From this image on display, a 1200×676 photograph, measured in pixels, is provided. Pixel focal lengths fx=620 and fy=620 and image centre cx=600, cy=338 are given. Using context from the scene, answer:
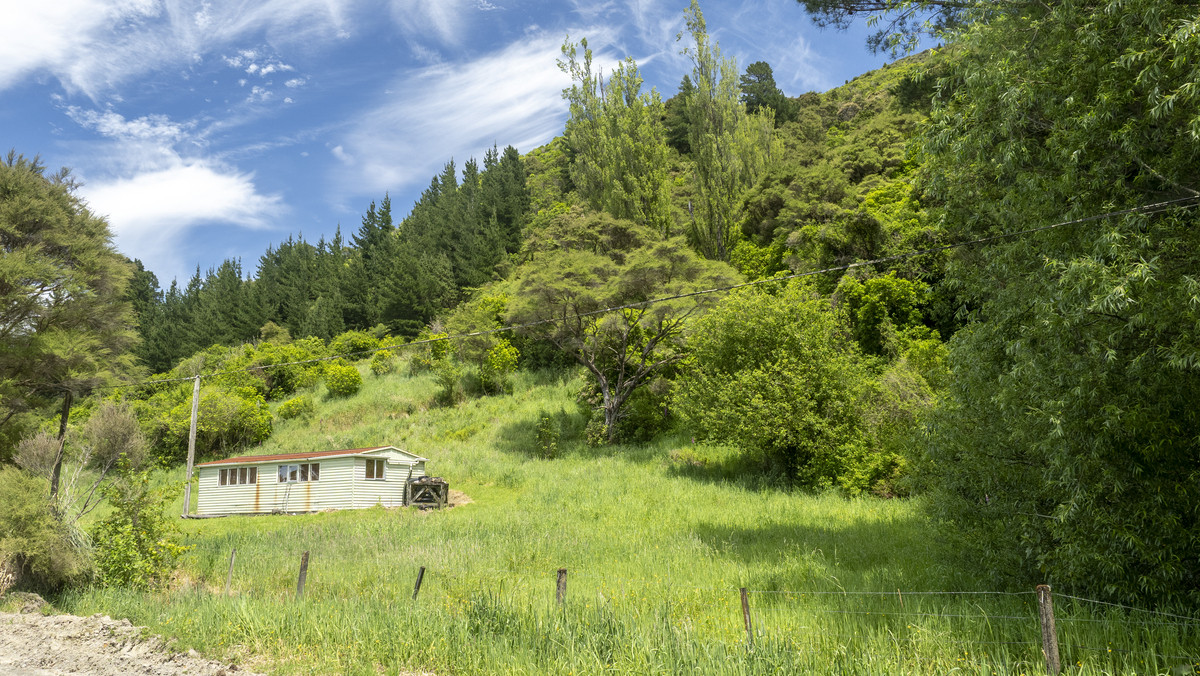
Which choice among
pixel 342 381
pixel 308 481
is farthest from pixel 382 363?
pixel 308 481

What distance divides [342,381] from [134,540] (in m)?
35.2

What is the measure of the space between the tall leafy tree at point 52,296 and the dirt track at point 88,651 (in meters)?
7.66

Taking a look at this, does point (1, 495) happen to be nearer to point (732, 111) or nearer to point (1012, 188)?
point (1012, 188)

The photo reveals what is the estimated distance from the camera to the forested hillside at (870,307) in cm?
713

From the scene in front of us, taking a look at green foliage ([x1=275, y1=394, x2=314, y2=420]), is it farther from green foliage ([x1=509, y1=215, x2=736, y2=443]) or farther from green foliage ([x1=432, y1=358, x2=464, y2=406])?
green foliage ([x1=509, y1=215, x2=736, y2=443])

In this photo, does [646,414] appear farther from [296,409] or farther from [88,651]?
[88,651]

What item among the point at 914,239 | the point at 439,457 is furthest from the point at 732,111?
the point at 439,457

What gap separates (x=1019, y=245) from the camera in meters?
8.94

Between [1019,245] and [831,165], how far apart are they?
1183 inches

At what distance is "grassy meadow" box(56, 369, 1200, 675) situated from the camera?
635 centimetres

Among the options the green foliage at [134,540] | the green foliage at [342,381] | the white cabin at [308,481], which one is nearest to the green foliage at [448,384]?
the green foliage at [342,381]

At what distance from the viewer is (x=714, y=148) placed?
38844mm

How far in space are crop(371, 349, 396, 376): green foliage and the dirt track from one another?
138ft

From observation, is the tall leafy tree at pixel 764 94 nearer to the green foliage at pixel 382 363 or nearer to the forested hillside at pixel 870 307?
the forested hillside at pixel 870 307
